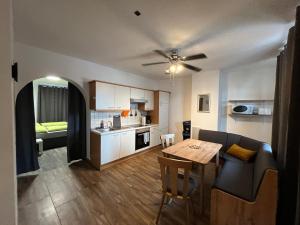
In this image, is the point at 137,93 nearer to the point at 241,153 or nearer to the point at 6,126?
the point at 241,153

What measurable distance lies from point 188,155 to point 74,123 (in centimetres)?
297

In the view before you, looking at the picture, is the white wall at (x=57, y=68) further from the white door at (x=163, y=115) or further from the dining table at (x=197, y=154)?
the dining table at (x=197, y=154)

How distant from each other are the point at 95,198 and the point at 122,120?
2.41m

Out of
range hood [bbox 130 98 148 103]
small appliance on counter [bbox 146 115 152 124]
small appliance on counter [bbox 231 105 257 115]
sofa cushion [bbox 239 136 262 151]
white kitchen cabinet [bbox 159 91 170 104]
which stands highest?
white kitchen cabinet [bbox 159 91 170 104]

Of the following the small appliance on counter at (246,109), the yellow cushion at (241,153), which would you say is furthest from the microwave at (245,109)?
the yellow cushion at (241,153)

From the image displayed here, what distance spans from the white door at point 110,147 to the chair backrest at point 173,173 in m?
1.93

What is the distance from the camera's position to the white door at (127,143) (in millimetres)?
3796

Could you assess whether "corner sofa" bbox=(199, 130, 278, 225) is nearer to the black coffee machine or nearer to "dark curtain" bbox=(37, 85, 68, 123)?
the black coffee machine

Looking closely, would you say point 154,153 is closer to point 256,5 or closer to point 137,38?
point 137,38

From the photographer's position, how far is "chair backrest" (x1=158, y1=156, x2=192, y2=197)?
1.68 meters

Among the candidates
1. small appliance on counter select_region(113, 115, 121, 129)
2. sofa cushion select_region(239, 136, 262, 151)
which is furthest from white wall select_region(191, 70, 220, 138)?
small appliance on counter select_region(113, 115, 121, 129)

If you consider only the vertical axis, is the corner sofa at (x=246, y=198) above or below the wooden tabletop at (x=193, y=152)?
below

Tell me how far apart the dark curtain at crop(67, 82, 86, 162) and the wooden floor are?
0.45 m

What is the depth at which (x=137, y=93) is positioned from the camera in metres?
4.46
